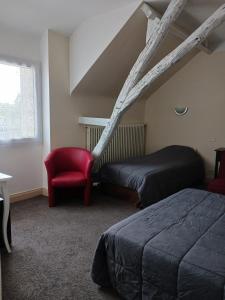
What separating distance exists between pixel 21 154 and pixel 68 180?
34.2 inches

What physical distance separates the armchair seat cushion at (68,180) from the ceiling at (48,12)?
6.61ft

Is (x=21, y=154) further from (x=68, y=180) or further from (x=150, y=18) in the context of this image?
(x=150, y=18)

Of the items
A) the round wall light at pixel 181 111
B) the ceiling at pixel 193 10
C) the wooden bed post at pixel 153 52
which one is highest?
the ceiling at pixel 193 10

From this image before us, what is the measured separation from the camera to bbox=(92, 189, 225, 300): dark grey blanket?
4.16ft

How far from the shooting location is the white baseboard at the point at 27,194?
3.47 m

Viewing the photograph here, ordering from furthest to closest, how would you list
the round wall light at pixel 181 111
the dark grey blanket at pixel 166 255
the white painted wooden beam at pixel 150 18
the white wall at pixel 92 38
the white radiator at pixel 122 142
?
the round wall light at pixel 181 111 < the white radiator at pixel 122 142 < the white wall at pixel 92 38 < the white painted wooden beam at pixel 150 18 < the dark grey blanket at pixel 166 255

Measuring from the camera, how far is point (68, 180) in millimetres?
3193

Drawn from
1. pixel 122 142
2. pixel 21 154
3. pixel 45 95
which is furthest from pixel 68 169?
pixel 122 142

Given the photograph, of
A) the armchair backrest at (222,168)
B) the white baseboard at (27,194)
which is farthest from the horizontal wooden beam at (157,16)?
the white baseboard at (27,194)

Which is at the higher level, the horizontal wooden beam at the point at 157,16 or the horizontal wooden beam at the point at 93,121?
the horizontal wooden beam at the point at 157,16

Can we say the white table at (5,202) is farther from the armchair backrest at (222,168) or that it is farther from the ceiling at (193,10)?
the armchair backrest at (222,168)

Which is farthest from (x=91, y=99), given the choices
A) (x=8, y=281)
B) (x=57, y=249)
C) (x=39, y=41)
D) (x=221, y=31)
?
(x=8, y=281)

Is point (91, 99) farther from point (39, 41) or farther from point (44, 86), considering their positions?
point (39, 41)

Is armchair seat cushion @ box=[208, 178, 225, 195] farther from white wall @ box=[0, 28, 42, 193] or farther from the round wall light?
white wall @ box=[0, 28, 42, 193]
